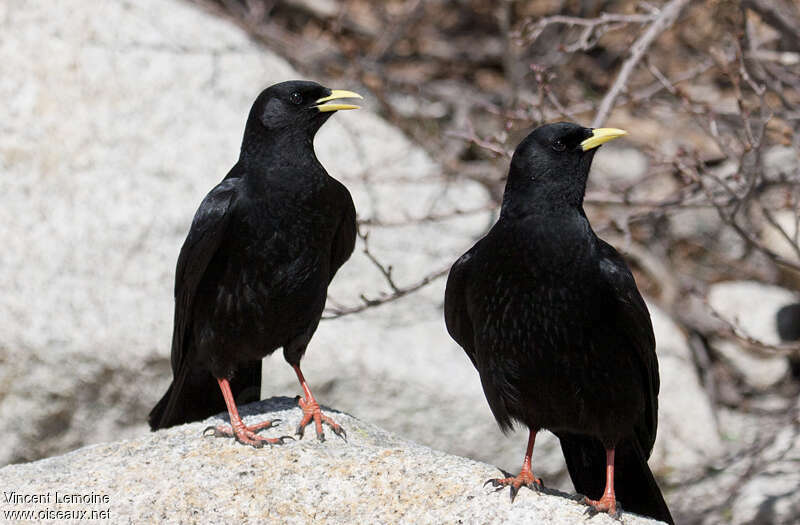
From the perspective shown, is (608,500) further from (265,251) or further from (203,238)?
(203,238)

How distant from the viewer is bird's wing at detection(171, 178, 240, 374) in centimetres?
469

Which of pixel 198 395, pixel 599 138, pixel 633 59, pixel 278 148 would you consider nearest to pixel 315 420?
pixel 198 395

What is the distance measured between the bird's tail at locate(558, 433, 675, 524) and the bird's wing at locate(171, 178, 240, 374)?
176 cm

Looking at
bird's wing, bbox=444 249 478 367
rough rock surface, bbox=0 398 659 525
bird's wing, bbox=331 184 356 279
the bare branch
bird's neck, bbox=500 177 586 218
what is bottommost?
rough rock surface, bbox=0 398 659 525

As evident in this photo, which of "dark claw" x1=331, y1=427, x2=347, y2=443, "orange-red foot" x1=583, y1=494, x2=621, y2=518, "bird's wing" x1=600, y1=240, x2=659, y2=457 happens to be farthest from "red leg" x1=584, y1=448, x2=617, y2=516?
"dark claw" x1=331, y1=427, x2=347, y2=443

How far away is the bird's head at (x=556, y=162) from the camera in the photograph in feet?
13.9

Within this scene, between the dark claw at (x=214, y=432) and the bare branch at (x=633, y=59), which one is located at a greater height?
Result: the bare branch at (x=633, y=59)

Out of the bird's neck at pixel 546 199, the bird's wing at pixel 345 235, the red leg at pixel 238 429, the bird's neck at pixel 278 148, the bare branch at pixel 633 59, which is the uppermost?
the bare branch at pixel 633 59

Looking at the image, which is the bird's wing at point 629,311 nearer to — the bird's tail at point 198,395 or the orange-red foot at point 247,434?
the orange-red foot at point 247,434

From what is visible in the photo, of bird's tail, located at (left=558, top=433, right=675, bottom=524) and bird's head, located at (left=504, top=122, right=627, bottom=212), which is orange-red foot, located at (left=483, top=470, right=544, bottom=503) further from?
bird's head, located at (left=504, top=122, right=627, bottom=212)

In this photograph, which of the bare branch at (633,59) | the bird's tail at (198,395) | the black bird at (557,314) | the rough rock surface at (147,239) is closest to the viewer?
the black bird at (557,314)

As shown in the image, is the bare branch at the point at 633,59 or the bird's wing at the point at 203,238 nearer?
the bird's wing at the point at 203,238

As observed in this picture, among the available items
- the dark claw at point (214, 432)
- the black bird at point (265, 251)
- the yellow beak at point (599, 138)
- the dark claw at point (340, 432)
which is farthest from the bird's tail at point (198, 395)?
the yellow beak at point (599, 138)

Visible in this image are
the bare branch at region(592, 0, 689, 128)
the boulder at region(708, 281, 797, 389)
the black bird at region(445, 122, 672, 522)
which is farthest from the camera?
the boulder at region(708, 281, 797, 389)
